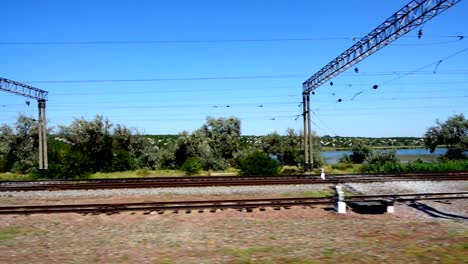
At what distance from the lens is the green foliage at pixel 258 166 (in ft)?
109

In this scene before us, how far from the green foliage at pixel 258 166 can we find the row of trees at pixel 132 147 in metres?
9.46

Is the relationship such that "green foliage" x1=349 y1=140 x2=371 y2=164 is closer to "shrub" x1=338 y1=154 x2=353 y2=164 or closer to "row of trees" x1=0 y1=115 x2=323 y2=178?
"shrub" x1=338 y1=154 x2=353 y2=164

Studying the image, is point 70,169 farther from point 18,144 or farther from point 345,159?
point 345,159

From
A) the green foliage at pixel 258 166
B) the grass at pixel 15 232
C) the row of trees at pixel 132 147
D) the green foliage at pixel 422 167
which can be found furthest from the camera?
the row of trees at pixel 132 147

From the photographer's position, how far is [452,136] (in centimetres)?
5019

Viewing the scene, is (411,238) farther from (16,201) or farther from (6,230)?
(16,201)

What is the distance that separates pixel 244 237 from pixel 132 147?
144ft

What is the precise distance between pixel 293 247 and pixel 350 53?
71.8 feet

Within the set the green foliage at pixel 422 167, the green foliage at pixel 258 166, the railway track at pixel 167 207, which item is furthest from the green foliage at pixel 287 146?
the railway track at pixel 167 207

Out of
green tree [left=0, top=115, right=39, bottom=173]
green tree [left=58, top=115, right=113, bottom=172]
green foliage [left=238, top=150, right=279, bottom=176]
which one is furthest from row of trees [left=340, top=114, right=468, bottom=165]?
green tree [left=0, top=115, right=39, bottom=173]

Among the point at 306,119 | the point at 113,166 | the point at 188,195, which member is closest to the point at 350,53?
the point at 306,119

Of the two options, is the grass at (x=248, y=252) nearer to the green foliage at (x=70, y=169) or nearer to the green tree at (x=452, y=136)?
the green foliage at (x=70, y=169)

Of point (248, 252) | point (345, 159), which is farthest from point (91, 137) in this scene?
point (248, 252)

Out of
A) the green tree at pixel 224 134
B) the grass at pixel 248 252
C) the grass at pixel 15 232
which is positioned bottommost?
the grass at pixel 15 232
